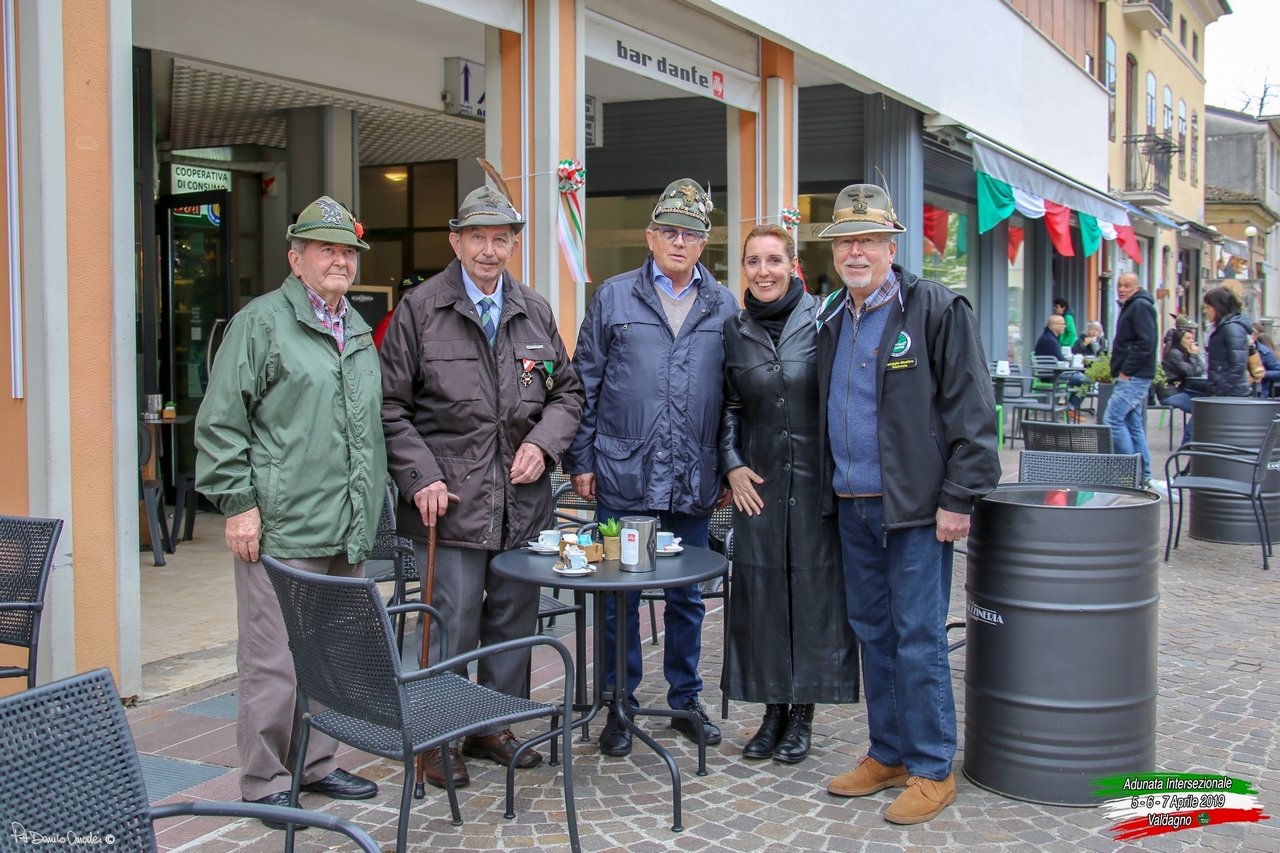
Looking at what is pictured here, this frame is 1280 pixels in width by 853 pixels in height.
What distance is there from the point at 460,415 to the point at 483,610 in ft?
2.44

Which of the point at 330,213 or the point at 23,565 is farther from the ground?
the point at 330,213

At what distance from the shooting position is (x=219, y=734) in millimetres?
4375

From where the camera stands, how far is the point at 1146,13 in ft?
78.8

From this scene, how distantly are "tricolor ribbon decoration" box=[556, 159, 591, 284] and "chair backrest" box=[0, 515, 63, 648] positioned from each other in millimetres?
4185

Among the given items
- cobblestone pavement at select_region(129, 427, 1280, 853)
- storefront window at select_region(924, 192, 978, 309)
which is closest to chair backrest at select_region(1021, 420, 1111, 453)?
cobblestone pavement at select_region(129, 427, 1280, 853)

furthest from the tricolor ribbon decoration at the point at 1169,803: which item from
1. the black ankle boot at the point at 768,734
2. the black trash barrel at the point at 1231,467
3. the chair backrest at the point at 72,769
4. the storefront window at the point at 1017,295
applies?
the storefront window at the point at 1017,295

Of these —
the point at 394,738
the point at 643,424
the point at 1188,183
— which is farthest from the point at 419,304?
the point at 1188,183

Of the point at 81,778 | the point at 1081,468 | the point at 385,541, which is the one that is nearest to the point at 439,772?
the point at 385,541

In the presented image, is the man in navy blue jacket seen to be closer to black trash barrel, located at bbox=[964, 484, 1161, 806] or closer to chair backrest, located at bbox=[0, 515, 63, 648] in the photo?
black trash barrel, located at bbox=[964, 484, 1161, 806]

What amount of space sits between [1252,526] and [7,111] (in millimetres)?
8208

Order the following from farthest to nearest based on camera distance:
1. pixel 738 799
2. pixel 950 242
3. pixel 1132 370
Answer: pixel 950 242, pixel 1132 370, pixel 738 799

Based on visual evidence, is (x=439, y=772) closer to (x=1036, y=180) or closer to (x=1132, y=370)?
(x=1132, y=370)

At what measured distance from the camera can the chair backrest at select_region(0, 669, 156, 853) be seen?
2037 mm

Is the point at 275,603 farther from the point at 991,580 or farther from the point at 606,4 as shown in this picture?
the point at 606,4
